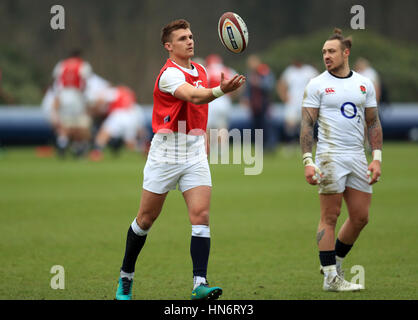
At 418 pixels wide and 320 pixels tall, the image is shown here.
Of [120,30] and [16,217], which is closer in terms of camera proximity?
[16,217]

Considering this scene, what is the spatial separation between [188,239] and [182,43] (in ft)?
12.3

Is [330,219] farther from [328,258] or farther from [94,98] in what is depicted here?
[94,98]

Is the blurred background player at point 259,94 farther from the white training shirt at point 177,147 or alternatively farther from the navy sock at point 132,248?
the navy sock at point 132,248

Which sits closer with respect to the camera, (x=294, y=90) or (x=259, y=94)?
(x=259, y=94)

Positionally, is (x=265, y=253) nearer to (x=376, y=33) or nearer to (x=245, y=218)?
(x=245, y=218)

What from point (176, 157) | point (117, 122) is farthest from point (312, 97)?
point (117, 122)

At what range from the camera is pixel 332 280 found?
22.4ft

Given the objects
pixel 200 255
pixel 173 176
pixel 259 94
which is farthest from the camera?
pixel 259 94

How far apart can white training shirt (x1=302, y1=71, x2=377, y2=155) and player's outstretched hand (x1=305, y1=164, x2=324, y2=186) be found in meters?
0.29

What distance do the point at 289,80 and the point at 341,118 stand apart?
690 inches

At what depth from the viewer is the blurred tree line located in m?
31.0

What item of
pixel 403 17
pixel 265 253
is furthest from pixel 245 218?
pixel 403 17

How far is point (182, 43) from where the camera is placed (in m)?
6.53

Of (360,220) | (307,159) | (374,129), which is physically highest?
(374,129)
